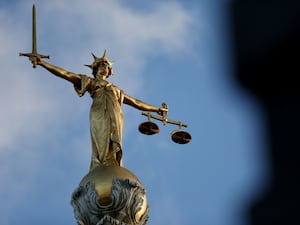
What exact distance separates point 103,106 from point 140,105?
4.89ft

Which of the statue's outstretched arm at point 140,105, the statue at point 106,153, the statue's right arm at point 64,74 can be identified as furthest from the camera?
the statue's outstretched arm at point 140,105

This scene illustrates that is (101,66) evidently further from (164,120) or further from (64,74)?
(164,120)

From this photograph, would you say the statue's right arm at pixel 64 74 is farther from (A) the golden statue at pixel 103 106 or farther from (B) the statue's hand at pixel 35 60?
(B) the statue's hand at pixel 35 60

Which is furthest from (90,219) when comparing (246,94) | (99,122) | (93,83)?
(246,94)

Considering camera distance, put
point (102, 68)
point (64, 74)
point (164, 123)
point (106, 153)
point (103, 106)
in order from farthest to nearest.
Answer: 1. point (164, 123)
2. point (102, 68)
3. point (64, 74)
4. point (103, 106)
5. point (106, 153)

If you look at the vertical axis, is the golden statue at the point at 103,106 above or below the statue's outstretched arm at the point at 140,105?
below

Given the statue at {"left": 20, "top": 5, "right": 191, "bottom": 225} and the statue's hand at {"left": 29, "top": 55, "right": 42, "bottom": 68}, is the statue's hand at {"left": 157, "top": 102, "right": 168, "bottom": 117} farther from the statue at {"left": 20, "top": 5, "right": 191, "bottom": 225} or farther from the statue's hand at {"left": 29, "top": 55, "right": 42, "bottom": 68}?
the statue's hand at {"left": 29, "top": 55, "right": 42, "bottom": 68}

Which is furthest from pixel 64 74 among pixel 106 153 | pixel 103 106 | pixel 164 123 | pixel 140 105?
pixel 164 123

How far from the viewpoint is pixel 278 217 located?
2910 mm

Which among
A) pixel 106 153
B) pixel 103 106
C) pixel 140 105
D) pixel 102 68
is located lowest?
pixel 106 153

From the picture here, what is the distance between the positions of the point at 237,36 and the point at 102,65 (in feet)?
41.7

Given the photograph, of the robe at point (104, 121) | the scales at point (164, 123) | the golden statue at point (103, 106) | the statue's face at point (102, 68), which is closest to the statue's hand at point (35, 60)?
the golden statue at point (103, 106)

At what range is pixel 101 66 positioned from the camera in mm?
15766

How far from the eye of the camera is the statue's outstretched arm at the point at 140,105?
1600 cm
